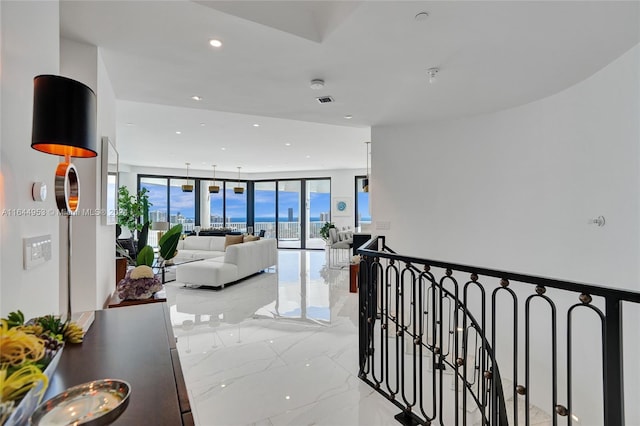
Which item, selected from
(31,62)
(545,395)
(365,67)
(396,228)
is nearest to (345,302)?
(396,228)

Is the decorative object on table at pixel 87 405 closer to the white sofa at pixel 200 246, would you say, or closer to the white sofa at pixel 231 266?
the white sofa at pixel 231 266

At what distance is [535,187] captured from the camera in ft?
13.2

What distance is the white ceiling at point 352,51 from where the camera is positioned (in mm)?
2188

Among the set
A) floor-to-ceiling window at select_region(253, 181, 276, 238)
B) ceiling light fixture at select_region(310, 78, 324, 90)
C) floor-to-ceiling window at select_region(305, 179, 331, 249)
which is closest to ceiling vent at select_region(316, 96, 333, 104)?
ceiling light fixture at select_region(310, 78, 324, 90)

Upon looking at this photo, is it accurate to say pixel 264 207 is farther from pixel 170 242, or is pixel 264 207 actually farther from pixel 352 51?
pixel 352 51

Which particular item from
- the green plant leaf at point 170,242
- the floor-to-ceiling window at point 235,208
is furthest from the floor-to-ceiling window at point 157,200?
the green plant leaf at point 170,242

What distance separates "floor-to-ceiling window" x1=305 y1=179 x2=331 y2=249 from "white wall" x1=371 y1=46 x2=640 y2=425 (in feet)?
23.4

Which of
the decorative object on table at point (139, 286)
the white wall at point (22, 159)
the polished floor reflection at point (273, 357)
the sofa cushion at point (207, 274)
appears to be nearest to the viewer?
the white wall at point (22, 159)

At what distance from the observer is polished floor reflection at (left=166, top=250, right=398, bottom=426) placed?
231cm

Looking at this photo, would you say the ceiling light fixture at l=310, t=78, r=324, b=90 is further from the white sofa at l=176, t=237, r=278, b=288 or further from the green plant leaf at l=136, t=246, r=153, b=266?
the white sofa at l=176, t=237, r=278, b=288

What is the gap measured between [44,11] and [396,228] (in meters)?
4.52

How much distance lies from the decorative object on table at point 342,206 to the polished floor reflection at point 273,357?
6135 millimetres

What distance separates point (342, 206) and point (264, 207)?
123 inches

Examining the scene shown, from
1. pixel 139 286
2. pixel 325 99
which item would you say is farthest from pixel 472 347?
pixel 139 286
